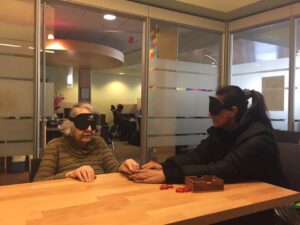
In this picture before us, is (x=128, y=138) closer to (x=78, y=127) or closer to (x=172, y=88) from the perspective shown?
(x=172, y=88)

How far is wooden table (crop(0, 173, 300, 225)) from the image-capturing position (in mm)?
961

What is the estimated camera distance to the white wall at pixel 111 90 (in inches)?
475

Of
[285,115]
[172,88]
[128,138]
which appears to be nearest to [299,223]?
[285,115]

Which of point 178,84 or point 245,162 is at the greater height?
point 178,84

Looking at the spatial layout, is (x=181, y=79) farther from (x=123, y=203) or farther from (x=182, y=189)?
(x=123, y=203)

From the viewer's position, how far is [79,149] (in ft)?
6.55

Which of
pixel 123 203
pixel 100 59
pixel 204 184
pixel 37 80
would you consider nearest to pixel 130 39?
pixel 100 59

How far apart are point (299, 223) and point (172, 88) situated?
2428mm

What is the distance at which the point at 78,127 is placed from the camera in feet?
6.36

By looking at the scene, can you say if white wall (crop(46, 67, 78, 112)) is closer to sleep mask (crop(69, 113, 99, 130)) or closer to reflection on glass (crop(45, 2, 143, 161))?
reflection on glass (crop(45, 2, 143, 161))

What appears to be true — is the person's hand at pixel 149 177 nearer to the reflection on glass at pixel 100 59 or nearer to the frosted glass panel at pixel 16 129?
the reflection on glass at pixel 100 59

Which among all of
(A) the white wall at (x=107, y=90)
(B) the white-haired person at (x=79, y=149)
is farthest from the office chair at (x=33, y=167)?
(A) the white wall at (x=107, y=90)

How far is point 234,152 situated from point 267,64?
8.30 feet

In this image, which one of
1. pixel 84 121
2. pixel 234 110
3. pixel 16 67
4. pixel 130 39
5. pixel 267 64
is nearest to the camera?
pixel 234 110
